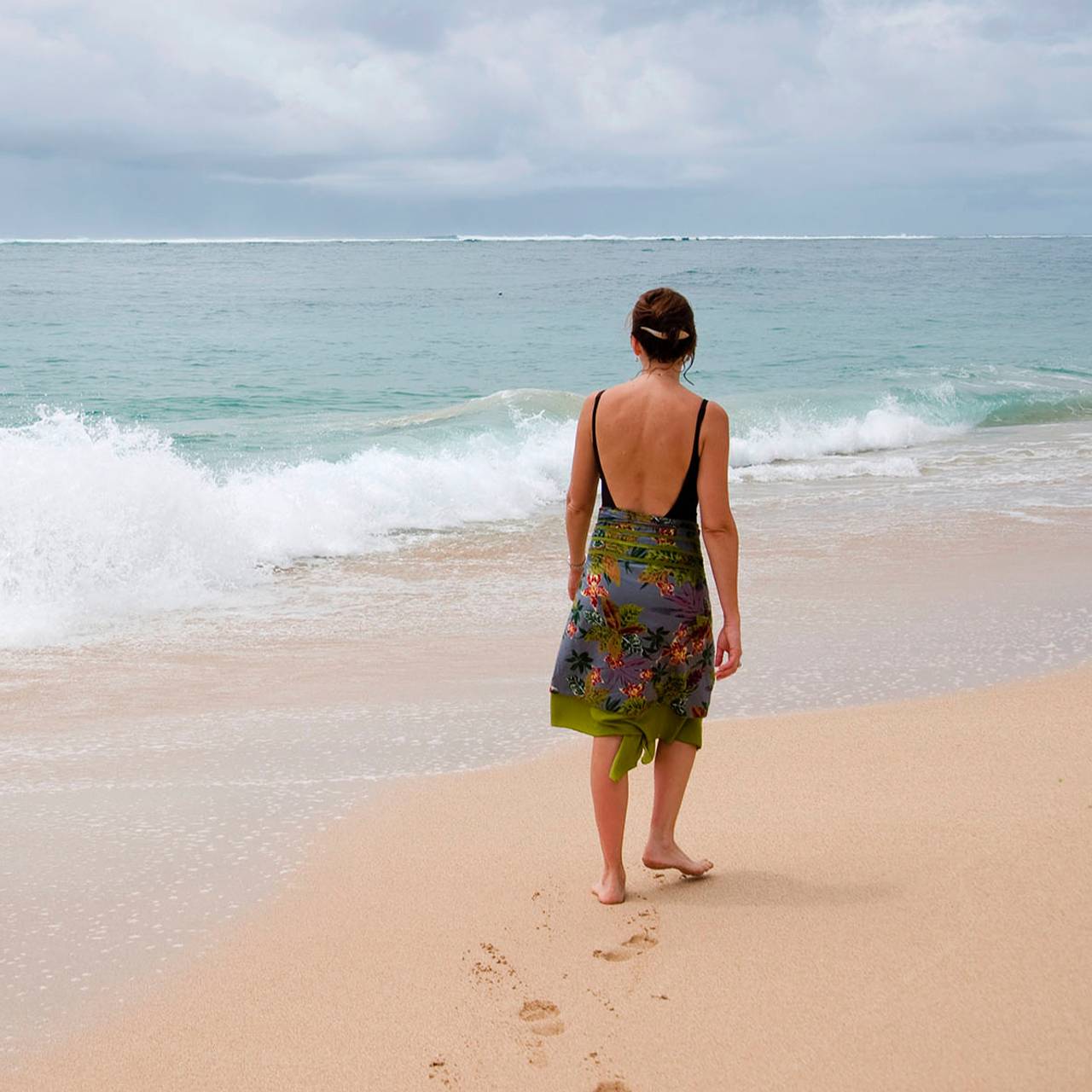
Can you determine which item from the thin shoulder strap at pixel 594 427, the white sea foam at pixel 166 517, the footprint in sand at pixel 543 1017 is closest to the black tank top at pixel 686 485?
the thin shoulder strap at pixel 594 427

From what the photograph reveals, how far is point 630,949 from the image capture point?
10.3ft

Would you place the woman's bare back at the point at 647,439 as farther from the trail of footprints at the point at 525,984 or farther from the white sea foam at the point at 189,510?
the white sea foam at the point at 189,510

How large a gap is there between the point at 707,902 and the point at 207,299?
139ft

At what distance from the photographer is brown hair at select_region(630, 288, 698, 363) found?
3207 millimetres

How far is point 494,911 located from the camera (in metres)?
3.38

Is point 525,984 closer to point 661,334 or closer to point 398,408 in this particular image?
point 661,334

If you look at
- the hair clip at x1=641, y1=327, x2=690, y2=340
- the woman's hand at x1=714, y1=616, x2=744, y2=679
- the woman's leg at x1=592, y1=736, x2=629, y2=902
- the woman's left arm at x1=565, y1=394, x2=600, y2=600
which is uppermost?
the hair clip at x1=641, y1=327, x2=690, y2=340

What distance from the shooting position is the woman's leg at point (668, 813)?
3.48 meters

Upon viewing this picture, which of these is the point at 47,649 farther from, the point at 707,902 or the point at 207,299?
the point at 207,299

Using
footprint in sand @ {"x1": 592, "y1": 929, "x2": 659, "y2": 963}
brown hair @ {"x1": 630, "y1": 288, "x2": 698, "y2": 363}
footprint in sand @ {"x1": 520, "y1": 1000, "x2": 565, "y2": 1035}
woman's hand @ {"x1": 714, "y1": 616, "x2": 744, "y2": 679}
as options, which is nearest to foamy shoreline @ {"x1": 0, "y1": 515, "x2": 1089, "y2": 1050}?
footprint in sand @ {"x1": 520, "y1": 1000, "x2": 565, "y2": 1035}

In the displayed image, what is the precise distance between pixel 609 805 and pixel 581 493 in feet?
2.85

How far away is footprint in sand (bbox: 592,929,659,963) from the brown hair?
153cm

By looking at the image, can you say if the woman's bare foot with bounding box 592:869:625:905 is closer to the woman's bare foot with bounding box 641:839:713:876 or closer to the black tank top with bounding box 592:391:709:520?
the woman's bare foot with bounding box 641:839:713:876

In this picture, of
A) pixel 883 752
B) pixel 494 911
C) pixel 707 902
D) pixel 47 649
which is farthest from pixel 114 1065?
pixel 47 649
